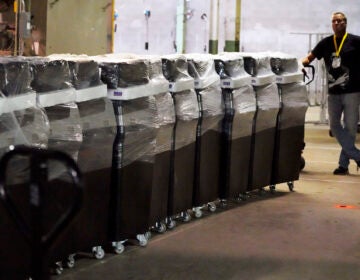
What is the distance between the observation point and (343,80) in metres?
9.09

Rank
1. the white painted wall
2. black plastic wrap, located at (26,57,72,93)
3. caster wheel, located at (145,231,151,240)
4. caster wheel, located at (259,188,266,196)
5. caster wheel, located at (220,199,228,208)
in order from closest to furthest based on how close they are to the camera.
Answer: black plastic wrap, located at (26,57,72,93) < caster wheel, located at (145,231,151,240) < caster wheel, located at (220,199,228,208) < caster wheel, located at (259,188,266,196) < the white painted wall

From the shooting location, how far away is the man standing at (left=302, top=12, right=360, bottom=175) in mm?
9094

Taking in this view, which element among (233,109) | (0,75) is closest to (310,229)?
(233,109)

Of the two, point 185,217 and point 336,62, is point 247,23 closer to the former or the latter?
point 336,62

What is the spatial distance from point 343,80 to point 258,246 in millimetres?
3844

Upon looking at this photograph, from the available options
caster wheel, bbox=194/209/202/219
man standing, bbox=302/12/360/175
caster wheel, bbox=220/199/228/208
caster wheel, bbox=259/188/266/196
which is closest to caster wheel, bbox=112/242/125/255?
caster wheel, bbox=194/209/202/219

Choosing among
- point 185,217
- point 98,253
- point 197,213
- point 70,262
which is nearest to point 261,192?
point 197,213

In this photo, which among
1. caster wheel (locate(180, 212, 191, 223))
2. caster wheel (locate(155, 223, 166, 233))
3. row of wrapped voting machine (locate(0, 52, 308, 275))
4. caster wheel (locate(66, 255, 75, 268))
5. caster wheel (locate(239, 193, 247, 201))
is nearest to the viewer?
row of wrapped voting machine (locate(0, 52, 308, 275))

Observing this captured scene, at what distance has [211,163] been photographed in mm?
6754

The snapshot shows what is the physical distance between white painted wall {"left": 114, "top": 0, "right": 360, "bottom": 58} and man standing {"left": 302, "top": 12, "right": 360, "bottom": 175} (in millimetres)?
9326

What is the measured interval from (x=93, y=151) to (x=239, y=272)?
1251 mm

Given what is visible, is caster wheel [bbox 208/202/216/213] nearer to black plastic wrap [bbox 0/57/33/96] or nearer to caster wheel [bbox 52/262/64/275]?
caster wheel [bbox 52/262/64/275]

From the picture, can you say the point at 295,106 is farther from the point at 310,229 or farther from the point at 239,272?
the point at 239,272

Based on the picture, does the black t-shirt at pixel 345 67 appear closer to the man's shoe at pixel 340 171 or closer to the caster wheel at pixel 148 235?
the man's shoe at pixel 340 171
